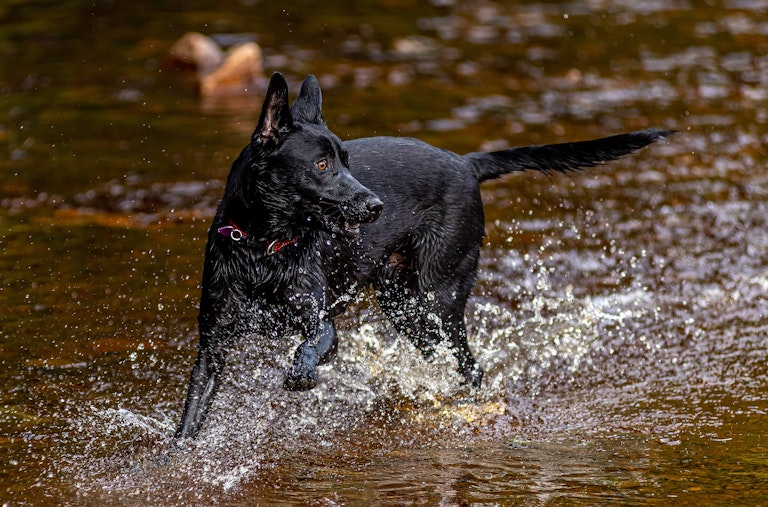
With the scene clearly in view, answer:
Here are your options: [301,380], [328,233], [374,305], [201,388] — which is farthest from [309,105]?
[374,305]

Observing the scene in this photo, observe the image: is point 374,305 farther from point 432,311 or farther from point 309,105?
point 309,105

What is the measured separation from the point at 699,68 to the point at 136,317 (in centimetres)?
909

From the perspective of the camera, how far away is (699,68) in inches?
508

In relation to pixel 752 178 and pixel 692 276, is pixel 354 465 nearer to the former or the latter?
pixel 692 276

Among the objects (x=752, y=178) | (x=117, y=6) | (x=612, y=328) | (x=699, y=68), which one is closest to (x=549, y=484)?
(x=612, y=328)

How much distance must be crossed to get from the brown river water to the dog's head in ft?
3.69

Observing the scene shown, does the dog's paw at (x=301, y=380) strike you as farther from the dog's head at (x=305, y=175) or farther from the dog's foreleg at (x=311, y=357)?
the dog's head at (x=305, y=175)

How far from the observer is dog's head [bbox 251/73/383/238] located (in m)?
4.51

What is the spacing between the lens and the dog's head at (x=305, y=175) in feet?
14.8

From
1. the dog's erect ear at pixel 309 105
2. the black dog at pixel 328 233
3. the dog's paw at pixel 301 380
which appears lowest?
the dog's paw at pixel 301 380

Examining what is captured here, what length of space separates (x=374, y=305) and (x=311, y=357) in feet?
6.58

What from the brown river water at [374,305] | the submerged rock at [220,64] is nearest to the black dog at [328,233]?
the brown river water at [374,305]

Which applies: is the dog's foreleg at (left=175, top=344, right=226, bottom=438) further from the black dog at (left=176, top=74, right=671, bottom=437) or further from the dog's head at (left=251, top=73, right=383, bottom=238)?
the dog's head at (left=251, top=73, right=383, bottom=238)

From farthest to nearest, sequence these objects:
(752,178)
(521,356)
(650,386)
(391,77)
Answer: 1. (391,77)
2. (752,178)
3. (521,356)
4. (650,386)
